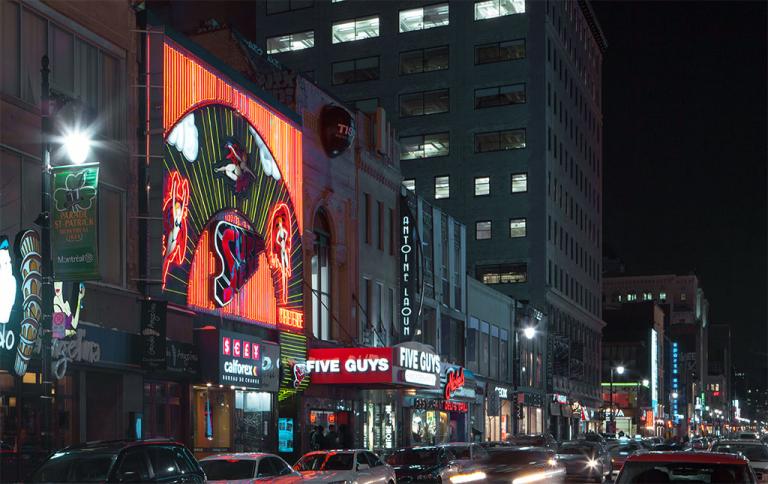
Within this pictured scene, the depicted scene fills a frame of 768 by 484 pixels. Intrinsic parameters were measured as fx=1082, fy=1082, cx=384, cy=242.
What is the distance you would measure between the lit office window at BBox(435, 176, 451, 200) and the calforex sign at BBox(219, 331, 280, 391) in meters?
55.1

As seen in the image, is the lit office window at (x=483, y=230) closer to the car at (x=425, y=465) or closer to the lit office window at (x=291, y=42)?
the lit office window at (x=291, y=42)

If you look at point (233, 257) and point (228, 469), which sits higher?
point (233, 257)

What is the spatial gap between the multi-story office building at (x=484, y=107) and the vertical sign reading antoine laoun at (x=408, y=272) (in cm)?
3597

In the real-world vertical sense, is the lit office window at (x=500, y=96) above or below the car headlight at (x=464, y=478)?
above


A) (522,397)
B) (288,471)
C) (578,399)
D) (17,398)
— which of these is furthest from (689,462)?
(578,399)

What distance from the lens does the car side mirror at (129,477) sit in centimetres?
1612

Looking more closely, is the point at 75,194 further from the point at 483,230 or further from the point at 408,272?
the point at 483,230

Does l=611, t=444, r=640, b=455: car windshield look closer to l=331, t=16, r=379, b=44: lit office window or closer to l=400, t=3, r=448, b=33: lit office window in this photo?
l=400, t=3, r=448, b=33: lit office window

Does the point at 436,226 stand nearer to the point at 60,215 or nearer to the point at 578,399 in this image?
the point at 60,215

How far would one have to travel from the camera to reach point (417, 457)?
2872cm

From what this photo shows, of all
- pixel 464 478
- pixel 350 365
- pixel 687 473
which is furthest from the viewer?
pixel 350 365

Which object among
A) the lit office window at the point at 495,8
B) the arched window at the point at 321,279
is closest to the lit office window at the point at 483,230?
the lit office window at the point at 495,8

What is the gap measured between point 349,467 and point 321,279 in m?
16.8

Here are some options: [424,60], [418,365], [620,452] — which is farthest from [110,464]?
[424,60]
